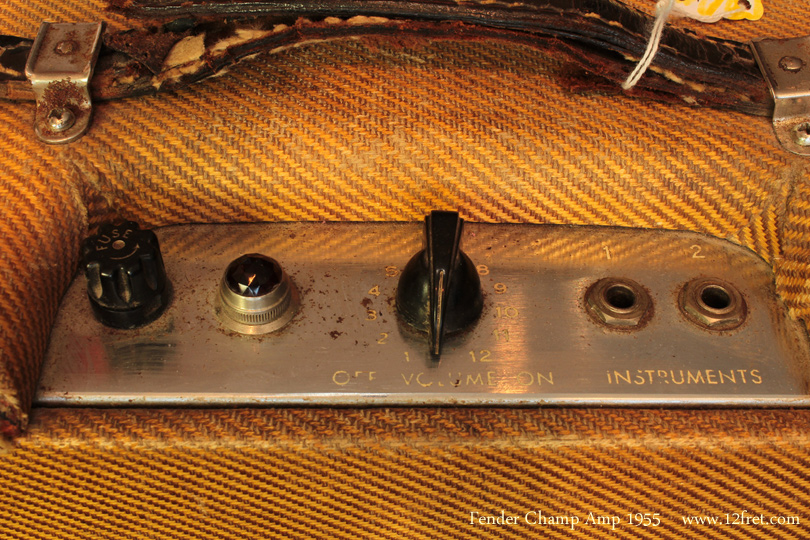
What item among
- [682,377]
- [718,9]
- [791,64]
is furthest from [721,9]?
[682,377]

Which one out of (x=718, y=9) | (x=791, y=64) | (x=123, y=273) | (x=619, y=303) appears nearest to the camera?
(x=123, y=273)

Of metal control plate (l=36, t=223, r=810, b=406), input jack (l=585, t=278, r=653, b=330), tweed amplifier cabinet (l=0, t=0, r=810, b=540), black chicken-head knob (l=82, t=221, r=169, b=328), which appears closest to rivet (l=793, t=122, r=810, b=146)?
tweed amplifier cabinet (l=0, t=0, r=810, b=540)

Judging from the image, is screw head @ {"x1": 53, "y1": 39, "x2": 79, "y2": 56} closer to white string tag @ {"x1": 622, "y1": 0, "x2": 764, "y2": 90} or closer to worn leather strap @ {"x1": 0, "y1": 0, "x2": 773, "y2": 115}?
worn leather strap @ {"x1": 0, "y1": 0, "x2": 773, "y2": 115}

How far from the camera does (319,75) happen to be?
0.96 metres

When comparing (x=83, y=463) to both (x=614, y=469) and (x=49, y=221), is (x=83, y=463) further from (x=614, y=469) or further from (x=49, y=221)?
(x=614, y=469)

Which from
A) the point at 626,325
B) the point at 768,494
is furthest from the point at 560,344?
the point at 768,494

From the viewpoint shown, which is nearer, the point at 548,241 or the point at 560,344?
the point at 560,344

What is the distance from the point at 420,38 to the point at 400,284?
0.97ft

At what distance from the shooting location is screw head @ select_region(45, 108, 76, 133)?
0.90 metres

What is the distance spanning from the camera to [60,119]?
0.90 m

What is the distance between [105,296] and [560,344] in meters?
0.46

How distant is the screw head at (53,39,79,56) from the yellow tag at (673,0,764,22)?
31.0 inches

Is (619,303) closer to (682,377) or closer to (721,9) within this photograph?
(682,377)

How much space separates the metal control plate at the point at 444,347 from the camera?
769mm
